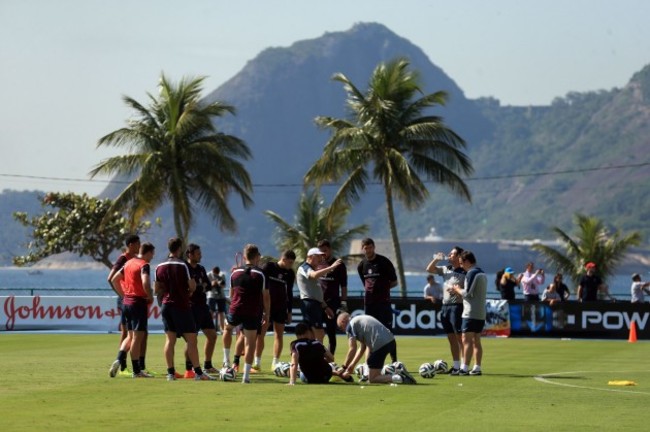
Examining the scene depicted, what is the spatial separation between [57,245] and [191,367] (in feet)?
156

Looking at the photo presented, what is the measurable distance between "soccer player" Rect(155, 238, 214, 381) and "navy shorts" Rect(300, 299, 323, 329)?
3166mm

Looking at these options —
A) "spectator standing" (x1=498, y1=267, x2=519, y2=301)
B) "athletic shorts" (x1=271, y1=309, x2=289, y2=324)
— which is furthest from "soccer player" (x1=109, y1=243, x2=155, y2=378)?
"spectator standing" (x1=498, y1=267, x2=519, y2=301)

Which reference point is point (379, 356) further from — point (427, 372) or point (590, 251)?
point (590, 251)

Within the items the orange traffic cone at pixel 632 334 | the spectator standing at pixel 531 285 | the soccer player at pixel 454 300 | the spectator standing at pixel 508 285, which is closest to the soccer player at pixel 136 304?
the soccer player at pixel 454 300

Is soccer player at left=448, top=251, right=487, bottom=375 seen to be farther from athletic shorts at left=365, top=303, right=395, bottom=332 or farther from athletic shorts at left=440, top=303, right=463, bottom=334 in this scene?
athletic shorts at left=365, top=303, right=395, bottom=332

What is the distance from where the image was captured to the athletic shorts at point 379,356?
1919cm

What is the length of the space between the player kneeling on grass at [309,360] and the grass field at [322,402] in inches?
10.9

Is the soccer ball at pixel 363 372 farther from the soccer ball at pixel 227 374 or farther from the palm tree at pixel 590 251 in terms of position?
the palm tree at pixel 590 251

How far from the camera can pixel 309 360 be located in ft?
62.8

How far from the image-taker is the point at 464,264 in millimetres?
21156

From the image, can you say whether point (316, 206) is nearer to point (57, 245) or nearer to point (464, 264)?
point (57, 245)

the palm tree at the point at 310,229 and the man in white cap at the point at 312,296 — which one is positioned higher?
the palm tree at the point at 310,229

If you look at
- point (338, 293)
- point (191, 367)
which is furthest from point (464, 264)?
point (191, 367)

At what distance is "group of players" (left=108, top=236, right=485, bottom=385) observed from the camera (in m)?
19.3
